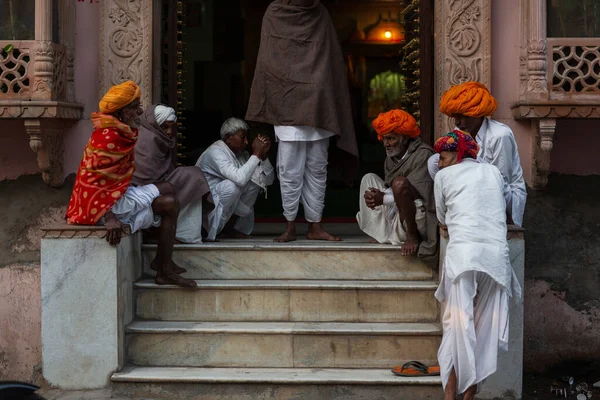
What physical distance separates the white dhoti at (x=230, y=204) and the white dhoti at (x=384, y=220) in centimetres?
95

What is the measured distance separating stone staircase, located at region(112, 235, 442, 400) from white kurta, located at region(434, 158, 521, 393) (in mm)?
545

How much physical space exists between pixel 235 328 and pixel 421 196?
1.68m

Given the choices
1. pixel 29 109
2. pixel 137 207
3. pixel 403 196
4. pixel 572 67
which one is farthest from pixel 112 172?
pixel 572 67

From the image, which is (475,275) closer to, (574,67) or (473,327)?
(473,327)

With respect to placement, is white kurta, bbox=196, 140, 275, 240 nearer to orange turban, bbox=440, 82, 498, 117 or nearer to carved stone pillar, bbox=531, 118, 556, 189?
orange turban, bbox=440, 82, 498, 117

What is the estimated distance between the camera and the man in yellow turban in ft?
23.2

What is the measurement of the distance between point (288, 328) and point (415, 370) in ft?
3.08

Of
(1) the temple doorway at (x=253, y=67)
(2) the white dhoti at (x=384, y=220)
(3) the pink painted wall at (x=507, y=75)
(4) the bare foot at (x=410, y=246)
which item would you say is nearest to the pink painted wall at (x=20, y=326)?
(1) the temple doorway at (x=253, y=67)

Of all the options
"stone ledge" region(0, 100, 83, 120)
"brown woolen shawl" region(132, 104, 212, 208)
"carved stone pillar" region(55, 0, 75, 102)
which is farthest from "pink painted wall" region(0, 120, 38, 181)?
"brown woolen shawl" region(132, 104, 212, 208)

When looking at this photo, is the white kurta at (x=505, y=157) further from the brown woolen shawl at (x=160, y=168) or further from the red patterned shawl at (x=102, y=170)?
the red patterned shawl at (x=102, y=170)

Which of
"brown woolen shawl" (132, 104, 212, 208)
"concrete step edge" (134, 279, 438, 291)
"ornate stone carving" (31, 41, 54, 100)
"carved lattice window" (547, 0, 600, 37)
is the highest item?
"carved lattice window" (547, 0, 600, 37)

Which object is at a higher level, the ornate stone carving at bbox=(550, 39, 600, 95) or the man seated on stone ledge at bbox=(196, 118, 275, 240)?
the ornate stone carving at bbox=(550, 39, 600, 95)

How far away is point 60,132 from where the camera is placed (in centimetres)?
799

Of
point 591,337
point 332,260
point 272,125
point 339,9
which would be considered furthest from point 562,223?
point 339,9
